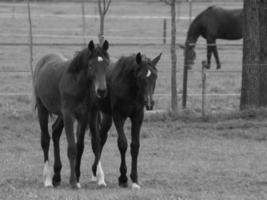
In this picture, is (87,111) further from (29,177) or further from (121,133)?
(29,177)

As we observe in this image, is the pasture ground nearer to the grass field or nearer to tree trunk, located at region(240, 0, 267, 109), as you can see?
the grass field

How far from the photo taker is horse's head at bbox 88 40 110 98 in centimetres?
959

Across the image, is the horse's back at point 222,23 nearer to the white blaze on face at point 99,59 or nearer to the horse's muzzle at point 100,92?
the white blaze on face at point 99,59

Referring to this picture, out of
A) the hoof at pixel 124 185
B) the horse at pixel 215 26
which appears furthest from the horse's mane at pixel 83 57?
the horse at pixel 215 26

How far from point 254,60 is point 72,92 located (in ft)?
25.4

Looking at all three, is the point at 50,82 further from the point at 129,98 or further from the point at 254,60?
Answer: the point at 254,60

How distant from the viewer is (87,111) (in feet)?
33.5

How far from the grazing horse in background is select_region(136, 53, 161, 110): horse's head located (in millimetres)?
524

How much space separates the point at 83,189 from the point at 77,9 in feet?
144

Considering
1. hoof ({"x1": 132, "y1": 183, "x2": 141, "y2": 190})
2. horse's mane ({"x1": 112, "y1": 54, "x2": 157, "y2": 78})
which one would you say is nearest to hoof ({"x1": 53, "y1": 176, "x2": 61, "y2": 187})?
hoof ({"x1": 132, "y1": 183, "x2": 141, "y2": 190})

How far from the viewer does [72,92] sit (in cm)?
1013

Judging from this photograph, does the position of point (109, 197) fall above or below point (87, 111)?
below

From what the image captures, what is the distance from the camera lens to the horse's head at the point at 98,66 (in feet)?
31.5

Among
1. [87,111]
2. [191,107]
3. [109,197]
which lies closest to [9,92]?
[191,107]
